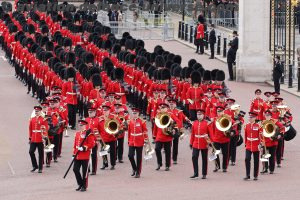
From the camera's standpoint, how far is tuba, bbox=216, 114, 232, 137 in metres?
21.5

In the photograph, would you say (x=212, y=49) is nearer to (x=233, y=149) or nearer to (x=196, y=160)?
(x=233, y=149)

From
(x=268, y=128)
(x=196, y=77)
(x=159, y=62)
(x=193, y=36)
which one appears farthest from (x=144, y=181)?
(x=193, y=36)

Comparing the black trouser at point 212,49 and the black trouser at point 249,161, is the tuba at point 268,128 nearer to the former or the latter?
the black trouser at point 249,161

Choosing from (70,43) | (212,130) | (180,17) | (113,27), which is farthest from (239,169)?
(180,17)

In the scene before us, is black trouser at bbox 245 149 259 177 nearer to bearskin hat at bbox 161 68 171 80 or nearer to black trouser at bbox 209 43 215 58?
bearskin hat at bbox 161 68 171 80

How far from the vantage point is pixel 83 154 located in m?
20.0

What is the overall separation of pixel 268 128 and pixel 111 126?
2.34m

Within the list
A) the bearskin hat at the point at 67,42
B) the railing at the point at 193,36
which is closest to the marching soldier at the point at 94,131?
the bearskin hat at the point at 67,42

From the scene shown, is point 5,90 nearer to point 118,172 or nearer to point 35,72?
point 35,72

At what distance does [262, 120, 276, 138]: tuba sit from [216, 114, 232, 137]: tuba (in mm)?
665

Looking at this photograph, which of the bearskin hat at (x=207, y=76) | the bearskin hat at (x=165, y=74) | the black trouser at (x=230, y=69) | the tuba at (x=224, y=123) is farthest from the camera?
the black trouser at (x=230, y=69)

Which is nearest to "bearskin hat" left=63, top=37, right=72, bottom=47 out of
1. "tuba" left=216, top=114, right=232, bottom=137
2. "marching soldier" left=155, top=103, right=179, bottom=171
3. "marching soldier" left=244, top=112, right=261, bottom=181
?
"marching soldier" left=155, top=103, right=179, bottom=171

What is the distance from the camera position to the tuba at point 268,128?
826 inches

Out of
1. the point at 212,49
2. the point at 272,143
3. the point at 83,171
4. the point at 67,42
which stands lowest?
the point at 83,171
